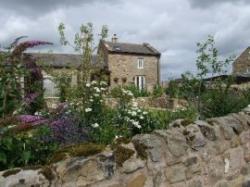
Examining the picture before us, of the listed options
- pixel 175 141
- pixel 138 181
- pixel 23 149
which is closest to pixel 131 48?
pixel 175 141

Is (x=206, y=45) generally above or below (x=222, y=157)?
above

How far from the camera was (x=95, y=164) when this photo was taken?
3.46 metres

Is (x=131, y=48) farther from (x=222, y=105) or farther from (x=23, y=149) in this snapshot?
(x=23, y=149)

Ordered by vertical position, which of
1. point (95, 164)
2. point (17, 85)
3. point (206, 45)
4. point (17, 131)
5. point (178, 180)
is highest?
point (206, 45)

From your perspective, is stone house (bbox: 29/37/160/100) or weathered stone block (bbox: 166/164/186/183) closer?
weathered stone block (bbox: 166/164/186/183)

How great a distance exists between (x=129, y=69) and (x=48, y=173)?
1669 inches

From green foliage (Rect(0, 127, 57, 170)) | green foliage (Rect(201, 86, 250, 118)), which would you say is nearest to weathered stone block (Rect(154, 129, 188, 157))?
green foliage (Rect(0, 127, 57, 170))

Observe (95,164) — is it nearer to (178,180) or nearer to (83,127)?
(178,180)

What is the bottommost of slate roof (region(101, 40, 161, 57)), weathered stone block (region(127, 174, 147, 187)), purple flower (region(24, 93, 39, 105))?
weathered stone block (region(127, 174, 147, 187))

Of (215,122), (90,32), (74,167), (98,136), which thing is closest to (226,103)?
(98,136)

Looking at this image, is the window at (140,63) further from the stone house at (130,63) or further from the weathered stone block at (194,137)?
the weathered stone block at (194,137)

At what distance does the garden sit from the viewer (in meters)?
3.68

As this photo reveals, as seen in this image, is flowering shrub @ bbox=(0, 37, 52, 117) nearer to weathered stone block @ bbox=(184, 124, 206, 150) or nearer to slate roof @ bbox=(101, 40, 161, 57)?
weathered stone block @ bbox=(184, 124, 206, 150)

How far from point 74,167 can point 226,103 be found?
588 centimetres
